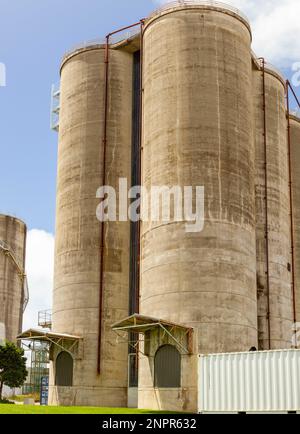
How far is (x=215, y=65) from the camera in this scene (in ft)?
139

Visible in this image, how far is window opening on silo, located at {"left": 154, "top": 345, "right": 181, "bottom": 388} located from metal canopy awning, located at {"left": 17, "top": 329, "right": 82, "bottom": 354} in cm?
896

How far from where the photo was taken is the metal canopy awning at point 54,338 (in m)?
44.5

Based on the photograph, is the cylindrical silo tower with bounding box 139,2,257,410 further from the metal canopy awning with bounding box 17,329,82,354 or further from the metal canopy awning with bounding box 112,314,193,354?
the metal canopy awning with bounding box 17,329,82,354

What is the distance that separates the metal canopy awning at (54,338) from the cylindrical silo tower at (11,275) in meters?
30.5

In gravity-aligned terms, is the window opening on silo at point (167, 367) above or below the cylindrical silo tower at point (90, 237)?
below

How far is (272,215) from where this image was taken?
158ft

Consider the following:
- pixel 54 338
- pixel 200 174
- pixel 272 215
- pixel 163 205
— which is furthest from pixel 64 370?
pixel 272 215

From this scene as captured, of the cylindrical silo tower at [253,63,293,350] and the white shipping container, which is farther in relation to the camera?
the cylindrical silo tower at [253,63,293,350]

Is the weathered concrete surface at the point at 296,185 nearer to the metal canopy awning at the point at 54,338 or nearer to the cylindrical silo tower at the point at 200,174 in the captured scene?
the cylindrical silo tower at the point at 200,174

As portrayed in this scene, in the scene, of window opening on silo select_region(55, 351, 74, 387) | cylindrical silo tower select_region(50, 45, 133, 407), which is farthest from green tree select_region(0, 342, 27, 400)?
window opening on silo select_region(55, 351, 74, 387)

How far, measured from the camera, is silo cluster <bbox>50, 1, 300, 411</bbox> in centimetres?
3875

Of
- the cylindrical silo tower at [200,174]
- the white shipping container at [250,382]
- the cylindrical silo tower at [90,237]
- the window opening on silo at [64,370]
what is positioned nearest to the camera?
the white shipping container at [250,382]

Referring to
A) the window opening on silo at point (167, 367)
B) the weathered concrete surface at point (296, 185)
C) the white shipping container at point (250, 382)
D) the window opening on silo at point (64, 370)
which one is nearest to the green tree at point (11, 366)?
the window opening on silo at point (64, 370)

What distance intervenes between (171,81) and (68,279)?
15886 millimetres
